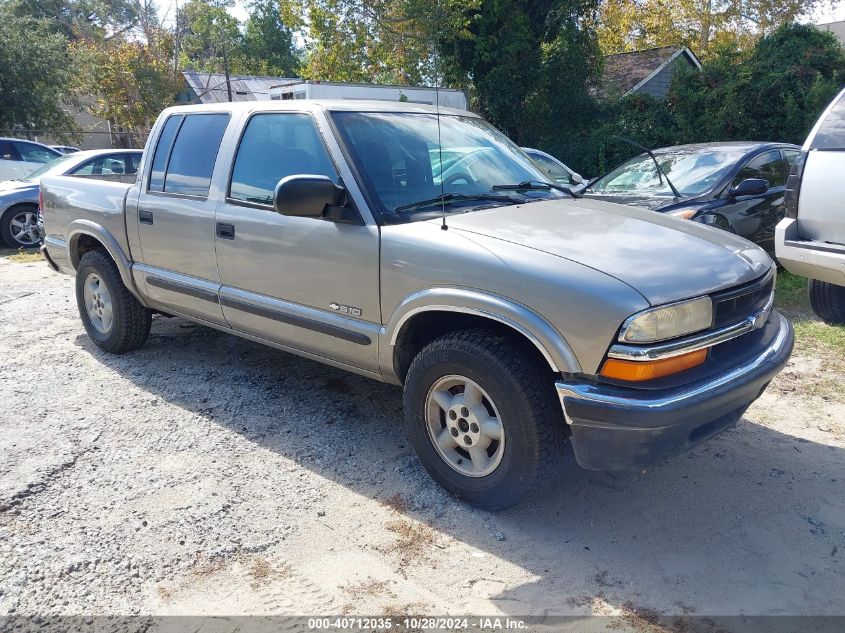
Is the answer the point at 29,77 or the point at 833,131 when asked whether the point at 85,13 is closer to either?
the point at 29,77

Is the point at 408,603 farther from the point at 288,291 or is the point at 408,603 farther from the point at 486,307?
the point at 288,291

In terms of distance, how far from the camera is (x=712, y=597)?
8.77 feet

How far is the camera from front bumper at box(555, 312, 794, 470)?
267 centimetres

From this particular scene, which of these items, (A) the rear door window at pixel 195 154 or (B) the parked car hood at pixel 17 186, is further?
(B) the parked car hood at pixel 17 186

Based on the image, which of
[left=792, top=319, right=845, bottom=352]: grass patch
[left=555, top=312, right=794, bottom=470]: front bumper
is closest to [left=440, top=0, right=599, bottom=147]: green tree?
[left=792, top=319, right=845, bottom=352]: grass patch

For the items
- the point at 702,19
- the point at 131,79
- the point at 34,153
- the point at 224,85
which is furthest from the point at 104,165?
the point at 702,19

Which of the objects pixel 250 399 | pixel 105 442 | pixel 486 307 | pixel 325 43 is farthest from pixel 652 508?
pixel 325 43

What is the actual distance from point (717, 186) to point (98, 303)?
19.0ft

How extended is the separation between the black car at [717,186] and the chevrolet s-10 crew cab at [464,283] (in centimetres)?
285

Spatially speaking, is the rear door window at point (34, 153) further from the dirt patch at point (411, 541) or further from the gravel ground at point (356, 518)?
the dirt patch at point (411, 541)

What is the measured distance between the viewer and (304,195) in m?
3.33

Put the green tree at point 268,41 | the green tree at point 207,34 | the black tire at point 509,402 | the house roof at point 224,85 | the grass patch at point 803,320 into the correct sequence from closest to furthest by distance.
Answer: the black tire at point 509,402
the grass patch at point 803,320
the house roof at point 224,85
the green tree at point 207,34
the green tree at point 268,41

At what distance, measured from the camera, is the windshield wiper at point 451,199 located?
353 cm

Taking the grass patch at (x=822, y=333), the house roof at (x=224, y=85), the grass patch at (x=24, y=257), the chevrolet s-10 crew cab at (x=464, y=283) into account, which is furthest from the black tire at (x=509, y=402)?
the house roof at (x=224, y=85)
